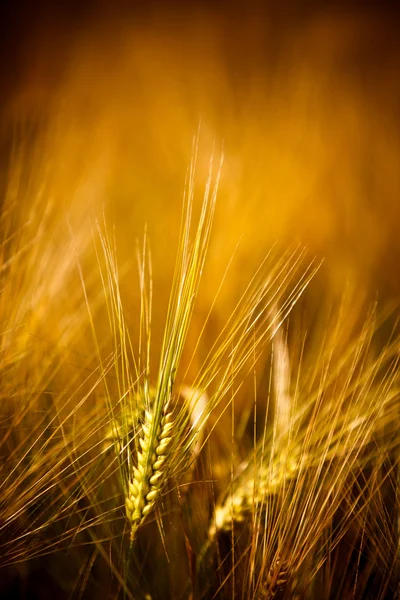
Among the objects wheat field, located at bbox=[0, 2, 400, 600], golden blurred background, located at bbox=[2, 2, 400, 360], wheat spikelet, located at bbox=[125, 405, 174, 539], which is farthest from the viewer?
golden blurred background, located at bbox=[2, 2, 400, 360]

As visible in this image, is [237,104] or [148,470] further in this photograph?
[237,104]

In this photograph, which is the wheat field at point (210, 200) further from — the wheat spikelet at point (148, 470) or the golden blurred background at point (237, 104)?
the wheat spikelet at point (148, 470)

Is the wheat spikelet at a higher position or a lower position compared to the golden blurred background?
lower

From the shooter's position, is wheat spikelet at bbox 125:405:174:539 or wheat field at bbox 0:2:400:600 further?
wheat field at bbox 0:2:400:600

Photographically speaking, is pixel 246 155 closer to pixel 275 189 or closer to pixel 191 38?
pixel 275 189

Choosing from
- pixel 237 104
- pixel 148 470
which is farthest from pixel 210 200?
pixel 148 470

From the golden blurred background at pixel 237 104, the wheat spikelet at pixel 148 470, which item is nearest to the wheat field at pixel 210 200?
the golden blurred background at pixel 237 104

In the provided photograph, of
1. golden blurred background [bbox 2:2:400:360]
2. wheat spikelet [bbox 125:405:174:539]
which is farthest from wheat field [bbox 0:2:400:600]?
wheat spikelet [bbox 125:405:174:539]

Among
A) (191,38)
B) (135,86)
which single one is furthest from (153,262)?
(191,38)

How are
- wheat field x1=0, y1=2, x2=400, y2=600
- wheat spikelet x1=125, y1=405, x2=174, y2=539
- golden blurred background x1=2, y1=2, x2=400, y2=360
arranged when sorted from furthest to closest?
golden blurred background x1=2, y1=2, x2=400, y2=360
wheat field x1=0, y1=2, x2=400, y2=600
wheat spikelet x1=125, y1=405, x2=174, y2=539

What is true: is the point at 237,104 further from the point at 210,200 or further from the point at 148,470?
the point at 148,470

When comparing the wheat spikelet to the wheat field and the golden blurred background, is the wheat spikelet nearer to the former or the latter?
the wheat field
